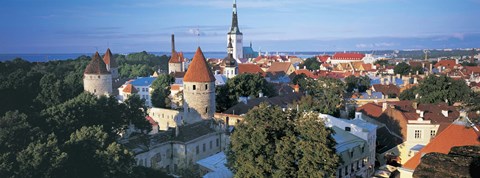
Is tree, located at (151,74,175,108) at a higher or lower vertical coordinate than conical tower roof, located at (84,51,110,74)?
lower

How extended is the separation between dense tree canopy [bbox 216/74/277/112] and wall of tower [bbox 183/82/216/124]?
6.81m

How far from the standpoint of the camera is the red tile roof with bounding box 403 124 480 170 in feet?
60.5

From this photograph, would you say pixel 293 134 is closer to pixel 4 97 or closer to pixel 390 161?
pixel 390 161

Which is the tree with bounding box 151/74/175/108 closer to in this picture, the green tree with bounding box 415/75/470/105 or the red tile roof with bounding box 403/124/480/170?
the green tree with bounding box 415/75/470/105

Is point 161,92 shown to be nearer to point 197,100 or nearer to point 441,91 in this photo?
point 197,100

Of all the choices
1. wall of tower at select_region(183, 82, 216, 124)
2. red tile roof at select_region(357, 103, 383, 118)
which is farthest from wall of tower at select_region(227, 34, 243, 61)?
red tile roof at select_region(357, 103, 383, 118)

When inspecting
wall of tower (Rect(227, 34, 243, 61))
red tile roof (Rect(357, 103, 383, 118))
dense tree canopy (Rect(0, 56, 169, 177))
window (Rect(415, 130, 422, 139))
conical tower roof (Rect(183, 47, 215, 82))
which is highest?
wall of tower (Rect(227, 34, 243, 61))

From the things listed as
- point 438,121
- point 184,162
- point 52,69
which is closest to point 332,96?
point 438,121

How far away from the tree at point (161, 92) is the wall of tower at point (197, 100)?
11.0 metres

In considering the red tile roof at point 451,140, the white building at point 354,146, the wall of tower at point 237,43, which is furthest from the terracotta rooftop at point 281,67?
the red tile roof at point 451,140

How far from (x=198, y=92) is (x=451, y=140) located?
19.3 metres

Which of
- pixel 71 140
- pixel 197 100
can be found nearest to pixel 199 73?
pixel 197 100

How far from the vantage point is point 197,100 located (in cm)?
3366

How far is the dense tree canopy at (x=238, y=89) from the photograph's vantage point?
41.0 m
